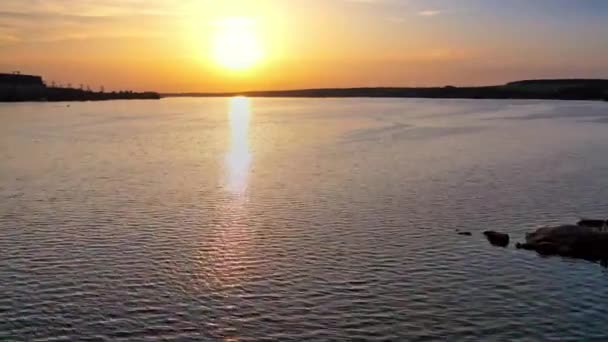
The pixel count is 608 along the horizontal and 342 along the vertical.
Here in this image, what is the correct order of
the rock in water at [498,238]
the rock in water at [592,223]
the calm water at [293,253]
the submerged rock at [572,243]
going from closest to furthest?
the calm water at [293,253] < the submerged rock at [572,243] < the rock in water at [498,238] < the rock in water at [592,223]

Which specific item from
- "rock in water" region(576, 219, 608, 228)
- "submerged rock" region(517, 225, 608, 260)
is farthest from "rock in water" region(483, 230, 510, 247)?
"rock in water" region(576, 219, 608, 228)

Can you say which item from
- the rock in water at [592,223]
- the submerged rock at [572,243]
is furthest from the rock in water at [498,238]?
the rock in water at [592,223]

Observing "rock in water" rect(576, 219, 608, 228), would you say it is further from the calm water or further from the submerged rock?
the submerged rock

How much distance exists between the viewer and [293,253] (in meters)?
32.9

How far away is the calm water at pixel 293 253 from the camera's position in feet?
79.2

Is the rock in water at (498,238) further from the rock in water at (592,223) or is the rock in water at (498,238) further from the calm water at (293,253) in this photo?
the rock in water at (592,223)

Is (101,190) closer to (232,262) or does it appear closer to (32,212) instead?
(32,212)

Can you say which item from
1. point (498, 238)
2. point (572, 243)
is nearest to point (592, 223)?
point (572, 243)

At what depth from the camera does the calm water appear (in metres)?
24.1

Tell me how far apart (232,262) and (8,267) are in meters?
10.4

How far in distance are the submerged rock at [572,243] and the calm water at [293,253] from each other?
3.58 ft

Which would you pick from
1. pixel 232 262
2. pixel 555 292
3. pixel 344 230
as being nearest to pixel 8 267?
pixel 232 262

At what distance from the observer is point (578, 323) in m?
24.3

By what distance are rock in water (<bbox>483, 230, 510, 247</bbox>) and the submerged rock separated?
0.80m
